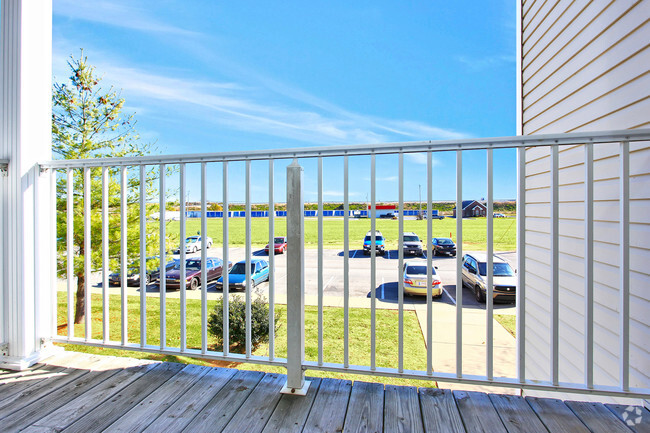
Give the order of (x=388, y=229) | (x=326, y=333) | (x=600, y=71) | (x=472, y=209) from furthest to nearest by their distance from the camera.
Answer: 1. (x=326, y=333)
2. (x=388, y=229)
3. (x=600, y=71)
4. (x=472, y=209)

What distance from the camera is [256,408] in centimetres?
122

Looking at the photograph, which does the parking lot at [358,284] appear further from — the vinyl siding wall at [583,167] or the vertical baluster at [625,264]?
the vertical baluster at [625,264]

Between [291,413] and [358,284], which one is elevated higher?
[291,413]

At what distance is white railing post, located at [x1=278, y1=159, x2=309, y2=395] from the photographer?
4.33ft

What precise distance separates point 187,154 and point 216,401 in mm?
1090

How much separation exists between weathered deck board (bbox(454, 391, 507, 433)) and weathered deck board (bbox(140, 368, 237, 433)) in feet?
3.36

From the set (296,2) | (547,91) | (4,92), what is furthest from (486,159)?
(296,2)

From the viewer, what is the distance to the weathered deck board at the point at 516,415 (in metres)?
1.09

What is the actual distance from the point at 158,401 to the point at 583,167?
2557mm

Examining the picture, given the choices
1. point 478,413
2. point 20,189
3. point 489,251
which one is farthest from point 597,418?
point 20,189

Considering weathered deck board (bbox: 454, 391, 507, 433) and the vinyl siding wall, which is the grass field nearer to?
the vinyl siding wall

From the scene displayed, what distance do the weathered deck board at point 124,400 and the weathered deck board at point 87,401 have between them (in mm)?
28

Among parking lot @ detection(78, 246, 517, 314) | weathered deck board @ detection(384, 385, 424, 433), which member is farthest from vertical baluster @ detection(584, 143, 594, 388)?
parking lot @ detection(78, 246, 517, 314)

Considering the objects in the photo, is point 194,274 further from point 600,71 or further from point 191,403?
point 600,71
